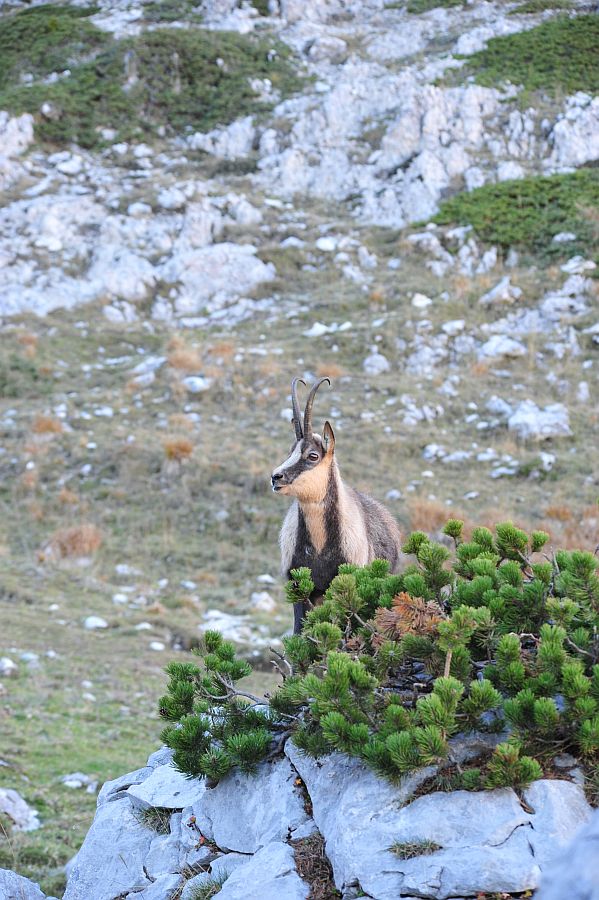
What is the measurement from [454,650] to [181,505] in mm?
13122

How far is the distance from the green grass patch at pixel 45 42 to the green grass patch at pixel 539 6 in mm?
15701

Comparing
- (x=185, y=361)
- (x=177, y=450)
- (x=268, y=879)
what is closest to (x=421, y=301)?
(x=185, y=361)

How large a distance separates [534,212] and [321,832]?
2370 cm

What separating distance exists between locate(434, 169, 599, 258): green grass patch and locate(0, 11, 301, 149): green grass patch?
31.5ft

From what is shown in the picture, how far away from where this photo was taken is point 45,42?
35031mm

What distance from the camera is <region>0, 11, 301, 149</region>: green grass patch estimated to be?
102 ft

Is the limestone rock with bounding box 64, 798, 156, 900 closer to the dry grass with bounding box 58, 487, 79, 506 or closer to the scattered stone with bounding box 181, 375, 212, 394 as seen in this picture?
the dry grass with bounding box 58, 487, 79, 506

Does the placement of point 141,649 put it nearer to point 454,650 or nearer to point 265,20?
point 454,650

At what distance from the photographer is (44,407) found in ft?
67.5

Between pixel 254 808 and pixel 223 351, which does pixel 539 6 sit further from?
pixel 254 808

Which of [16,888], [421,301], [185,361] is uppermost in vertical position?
[16,888]

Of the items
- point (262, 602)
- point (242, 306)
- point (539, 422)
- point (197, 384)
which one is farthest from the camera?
point (242, 306)

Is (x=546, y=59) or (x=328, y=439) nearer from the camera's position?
(x=328, y=439)

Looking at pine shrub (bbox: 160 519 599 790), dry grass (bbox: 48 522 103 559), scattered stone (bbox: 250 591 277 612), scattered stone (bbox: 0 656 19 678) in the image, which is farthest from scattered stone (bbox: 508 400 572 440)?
pine shrub (bbox: 160 519 599 790)
